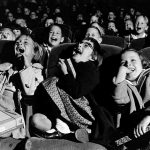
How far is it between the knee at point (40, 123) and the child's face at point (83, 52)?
409mm

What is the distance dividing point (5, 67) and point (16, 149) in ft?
2.66

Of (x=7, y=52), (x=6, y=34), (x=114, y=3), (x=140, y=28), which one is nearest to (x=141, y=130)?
(x=7, y=52)

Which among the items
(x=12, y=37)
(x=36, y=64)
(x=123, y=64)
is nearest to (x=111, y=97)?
(x=123, y=64)

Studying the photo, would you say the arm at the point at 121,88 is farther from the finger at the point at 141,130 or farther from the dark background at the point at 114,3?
the dark background at the point at 114,3

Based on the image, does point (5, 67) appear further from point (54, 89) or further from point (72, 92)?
point (72, 92)

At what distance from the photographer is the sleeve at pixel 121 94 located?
1.78 meters

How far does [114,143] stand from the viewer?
1.68m

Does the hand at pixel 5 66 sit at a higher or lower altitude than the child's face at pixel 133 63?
lower

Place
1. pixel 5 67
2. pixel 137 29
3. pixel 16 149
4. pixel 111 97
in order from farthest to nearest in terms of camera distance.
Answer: pixel 137 29, pixel 5 67, pixel 111 97, pixel 16 149

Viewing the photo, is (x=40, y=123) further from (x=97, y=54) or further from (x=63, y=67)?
(x=97, y=54)

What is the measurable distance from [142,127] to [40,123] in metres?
0.65

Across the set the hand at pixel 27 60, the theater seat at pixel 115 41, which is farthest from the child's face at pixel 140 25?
the hand at pixel 27 60

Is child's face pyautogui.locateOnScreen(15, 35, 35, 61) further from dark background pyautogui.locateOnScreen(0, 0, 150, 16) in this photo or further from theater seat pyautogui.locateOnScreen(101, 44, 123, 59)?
dark background pyautogui.locateOnScreen(0, 0, 150, 16)

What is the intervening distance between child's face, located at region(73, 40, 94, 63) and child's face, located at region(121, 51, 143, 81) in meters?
0.24
